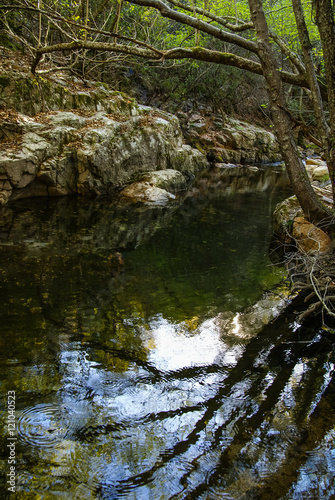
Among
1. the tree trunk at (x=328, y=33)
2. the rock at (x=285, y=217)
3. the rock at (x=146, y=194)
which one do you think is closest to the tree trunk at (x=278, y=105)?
the tree trunk at (x=328, y=33)

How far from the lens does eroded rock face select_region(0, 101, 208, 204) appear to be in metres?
9.59

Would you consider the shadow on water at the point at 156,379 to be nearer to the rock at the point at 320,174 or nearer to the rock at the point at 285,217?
the rock at the point at 285,217

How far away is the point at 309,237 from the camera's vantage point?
202 inches

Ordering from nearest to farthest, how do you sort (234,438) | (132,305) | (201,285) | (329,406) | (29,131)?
(234,438) → (329,406) → (132,305) → (201,285) → (29,131)

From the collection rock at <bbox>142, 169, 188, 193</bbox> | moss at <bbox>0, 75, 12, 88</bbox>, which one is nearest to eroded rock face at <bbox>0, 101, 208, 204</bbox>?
rock at <bbox>142, 169, 188, 193</bbox>

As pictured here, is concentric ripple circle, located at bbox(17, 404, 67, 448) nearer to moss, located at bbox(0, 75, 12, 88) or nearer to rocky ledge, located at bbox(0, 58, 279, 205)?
rocky ledge, located at bbox(0, 58, 279, 205)

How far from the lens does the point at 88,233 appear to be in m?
8.00

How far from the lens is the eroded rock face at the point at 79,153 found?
31.4ft

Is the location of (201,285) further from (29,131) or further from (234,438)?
(29,131)

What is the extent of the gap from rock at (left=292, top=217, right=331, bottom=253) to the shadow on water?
87 cm

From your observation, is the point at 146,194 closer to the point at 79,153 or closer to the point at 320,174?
the point at 79,153

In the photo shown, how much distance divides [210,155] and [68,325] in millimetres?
20766

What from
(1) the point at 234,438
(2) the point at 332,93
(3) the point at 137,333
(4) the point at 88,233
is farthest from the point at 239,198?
(1) the point at 234,438

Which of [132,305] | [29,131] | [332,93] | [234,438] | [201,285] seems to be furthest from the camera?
[29,131]
